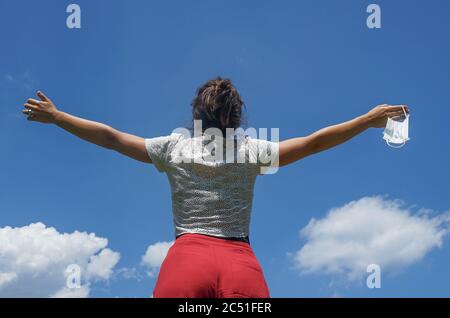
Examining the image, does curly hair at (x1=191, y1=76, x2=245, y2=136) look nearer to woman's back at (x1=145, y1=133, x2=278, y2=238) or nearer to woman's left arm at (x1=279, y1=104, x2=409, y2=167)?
woman's back at (x1=145, y1=133, x2=278, y2=238)

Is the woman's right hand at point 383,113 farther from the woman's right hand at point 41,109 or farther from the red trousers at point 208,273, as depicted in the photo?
the woman's right hand at point 41,109

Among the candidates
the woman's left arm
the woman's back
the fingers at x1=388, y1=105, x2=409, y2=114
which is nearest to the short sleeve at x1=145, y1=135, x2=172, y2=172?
the woman's back

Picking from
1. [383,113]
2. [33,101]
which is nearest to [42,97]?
[33,101]

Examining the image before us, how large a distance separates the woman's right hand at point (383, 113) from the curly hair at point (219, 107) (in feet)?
3.64

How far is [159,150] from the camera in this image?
412 centimetres

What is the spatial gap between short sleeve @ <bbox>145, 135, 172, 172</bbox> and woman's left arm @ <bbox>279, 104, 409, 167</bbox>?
883 mm

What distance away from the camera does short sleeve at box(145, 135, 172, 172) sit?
4113mm

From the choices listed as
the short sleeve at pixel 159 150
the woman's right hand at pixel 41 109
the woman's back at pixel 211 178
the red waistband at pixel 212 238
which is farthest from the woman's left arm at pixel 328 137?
the woman's right hand at pixel 41 109

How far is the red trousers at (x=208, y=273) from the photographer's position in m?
3.36
